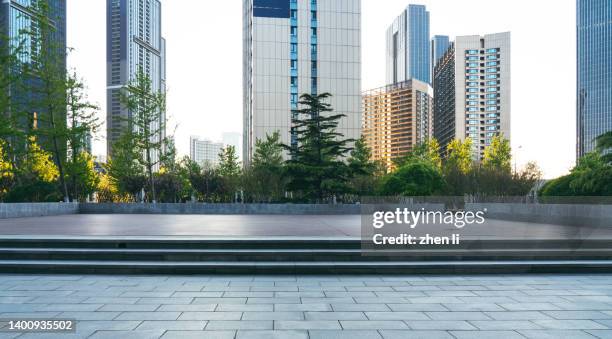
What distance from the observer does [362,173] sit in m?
28.0

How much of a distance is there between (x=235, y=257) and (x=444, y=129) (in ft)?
596

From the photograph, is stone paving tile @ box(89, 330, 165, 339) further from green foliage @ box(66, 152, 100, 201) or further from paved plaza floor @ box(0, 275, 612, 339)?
green foliage @ box(66, 152, 100, 201)

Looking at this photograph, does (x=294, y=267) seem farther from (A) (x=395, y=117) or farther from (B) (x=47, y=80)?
(A) (x=395, y=117)

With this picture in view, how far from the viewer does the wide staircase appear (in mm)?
8406

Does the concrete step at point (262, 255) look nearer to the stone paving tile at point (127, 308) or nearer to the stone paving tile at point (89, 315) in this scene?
the stone paving tile at point (127, 308)

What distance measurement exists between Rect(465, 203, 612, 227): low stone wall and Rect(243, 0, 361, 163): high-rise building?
49541mm

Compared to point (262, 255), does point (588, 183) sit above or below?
above

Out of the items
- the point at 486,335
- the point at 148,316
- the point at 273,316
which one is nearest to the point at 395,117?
the point at 273,316

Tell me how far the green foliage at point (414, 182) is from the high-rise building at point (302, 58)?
37903 millimetres

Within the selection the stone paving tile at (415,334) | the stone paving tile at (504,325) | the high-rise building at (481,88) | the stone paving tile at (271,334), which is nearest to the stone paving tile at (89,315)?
the stone paving tile at (271,334)

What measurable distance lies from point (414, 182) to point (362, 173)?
4425 millimetres

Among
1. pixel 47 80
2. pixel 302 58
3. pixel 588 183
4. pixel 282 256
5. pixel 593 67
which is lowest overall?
pixel 282 256

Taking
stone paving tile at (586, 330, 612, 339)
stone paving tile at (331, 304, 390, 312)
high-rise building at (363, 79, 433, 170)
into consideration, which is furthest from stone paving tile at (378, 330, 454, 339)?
high-rise building at (363, 79, 433, 170)

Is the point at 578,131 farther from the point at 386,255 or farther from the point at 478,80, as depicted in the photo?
the point at 386,255
